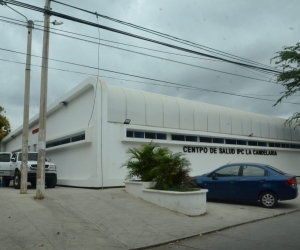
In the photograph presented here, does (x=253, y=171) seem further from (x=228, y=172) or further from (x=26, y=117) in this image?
(x=26, y=117)

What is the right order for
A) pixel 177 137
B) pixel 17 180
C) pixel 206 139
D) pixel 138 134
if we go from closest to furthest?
pixel 17 180
pixel 138 134
pixel 177 137
pixel 206 139

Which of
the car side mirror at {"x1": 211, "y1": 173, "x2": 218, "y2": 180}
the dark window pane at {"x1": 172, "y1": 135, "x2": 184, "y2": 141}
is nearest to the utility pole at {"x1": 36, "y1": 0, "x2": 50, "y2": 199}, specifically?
the car side mirror at {"x1": 211, "y1": 173, "x2": 218, "y2": 180}

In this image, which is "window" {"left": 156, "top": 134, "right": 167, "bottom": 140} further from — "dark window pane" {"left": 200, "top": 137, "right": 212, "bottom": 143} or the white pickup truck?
the white pickup truck

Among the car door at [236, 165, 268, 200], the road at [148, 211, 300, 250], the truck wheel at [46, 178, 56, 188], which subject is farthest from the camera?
the truck wheel at [46, 178, 56, 188]

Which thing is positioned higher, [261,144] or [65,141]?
[261,144]

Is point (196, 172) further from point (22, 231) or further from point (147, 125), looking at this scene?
point (22, 231)

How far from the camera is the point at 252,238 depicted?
8.19 metres

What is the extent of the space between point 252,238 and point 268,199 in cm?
467

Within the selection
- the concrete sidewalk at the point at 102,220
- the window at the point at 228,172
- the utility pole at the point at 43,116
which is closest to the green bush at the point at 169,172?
the concrete sidewalk at the point at 102,220

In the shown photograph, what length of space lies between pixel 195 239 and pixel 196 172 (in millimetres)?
12545

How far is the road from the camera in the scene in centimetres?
739

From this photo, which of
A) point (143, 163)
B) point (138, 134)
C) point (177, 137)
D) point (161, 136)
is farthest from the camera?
point (177, 137)

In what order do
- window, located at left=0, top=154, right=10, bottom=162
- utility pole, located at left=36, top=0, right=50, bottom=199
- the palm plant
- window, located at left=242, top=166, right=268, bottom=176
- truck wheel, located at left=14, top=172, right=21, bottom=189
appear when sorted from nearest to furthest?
utility pole, located at left=36, top=0, right=50, bottom=199 < window, located at left=242, top=166, right=268, bottom=176 < the palm plant < truck wheel, located at left=14, top=172, right=21, bottom=189 < window, located at left=0, top=154, right=10, bottom=162

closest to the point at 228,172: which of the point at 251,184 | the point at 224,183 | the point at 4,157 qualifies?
the point at 224,183
